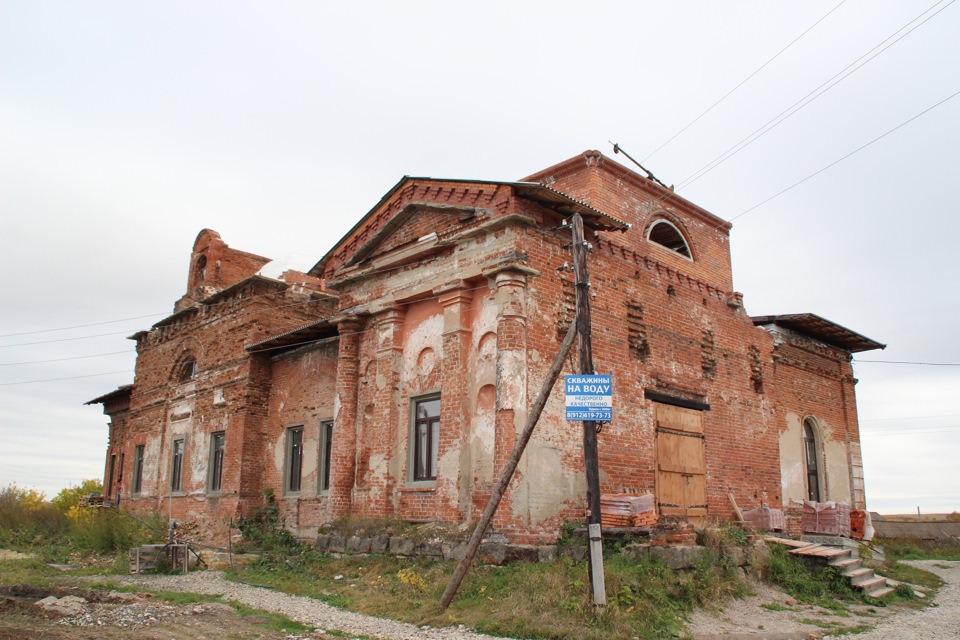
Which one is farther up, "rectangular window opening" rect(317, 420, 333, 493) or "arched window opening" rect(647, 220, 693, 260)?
"arched window opening" rect(647, 220, 693, 260)

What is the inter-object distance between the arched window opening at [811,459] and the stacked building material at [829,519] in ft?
11.7

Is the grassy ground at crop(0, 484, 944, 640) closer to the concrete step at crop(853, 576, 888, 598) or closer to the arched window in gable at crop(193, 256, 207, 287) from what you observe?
the concrete step at crop(853, 576, 888, 598)

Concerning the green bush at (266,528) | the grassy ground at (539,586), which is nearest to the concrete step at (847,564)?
the grassy ground at (539,586)

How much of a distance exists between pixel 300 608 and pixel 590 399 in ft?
16.1

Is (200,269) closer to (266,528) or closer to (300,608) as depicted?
(266,528)

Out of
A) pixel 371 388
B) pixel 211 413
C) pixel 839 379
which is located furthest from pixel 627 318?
pixel 211 413

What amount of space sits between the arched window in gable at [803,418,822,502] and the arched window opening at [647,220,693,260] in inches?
231

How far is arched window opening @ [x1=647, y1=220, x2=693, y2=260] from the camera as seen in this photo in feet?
51.8

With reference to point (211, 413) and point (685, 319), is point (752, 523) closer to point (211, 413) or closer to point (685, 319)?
point (685, 319)

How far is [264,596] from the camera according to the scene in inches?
444

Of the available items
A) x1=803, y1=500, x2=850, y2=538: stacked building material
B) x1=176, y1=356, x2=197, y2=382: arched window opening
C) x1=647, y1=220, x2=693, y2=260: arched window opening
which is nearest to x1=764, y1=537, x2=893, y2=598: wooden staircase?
x1=803, y1=500, x2=850, y2=538: stacked building material

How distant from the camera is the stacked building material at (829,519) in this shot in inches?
575

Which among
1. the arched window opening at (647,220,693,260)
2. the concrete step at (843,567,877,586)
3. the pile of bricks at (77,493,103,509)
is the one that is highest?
the arched window opening at (647,220,693,260)

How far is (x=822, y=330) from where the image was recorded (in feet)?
62.3
